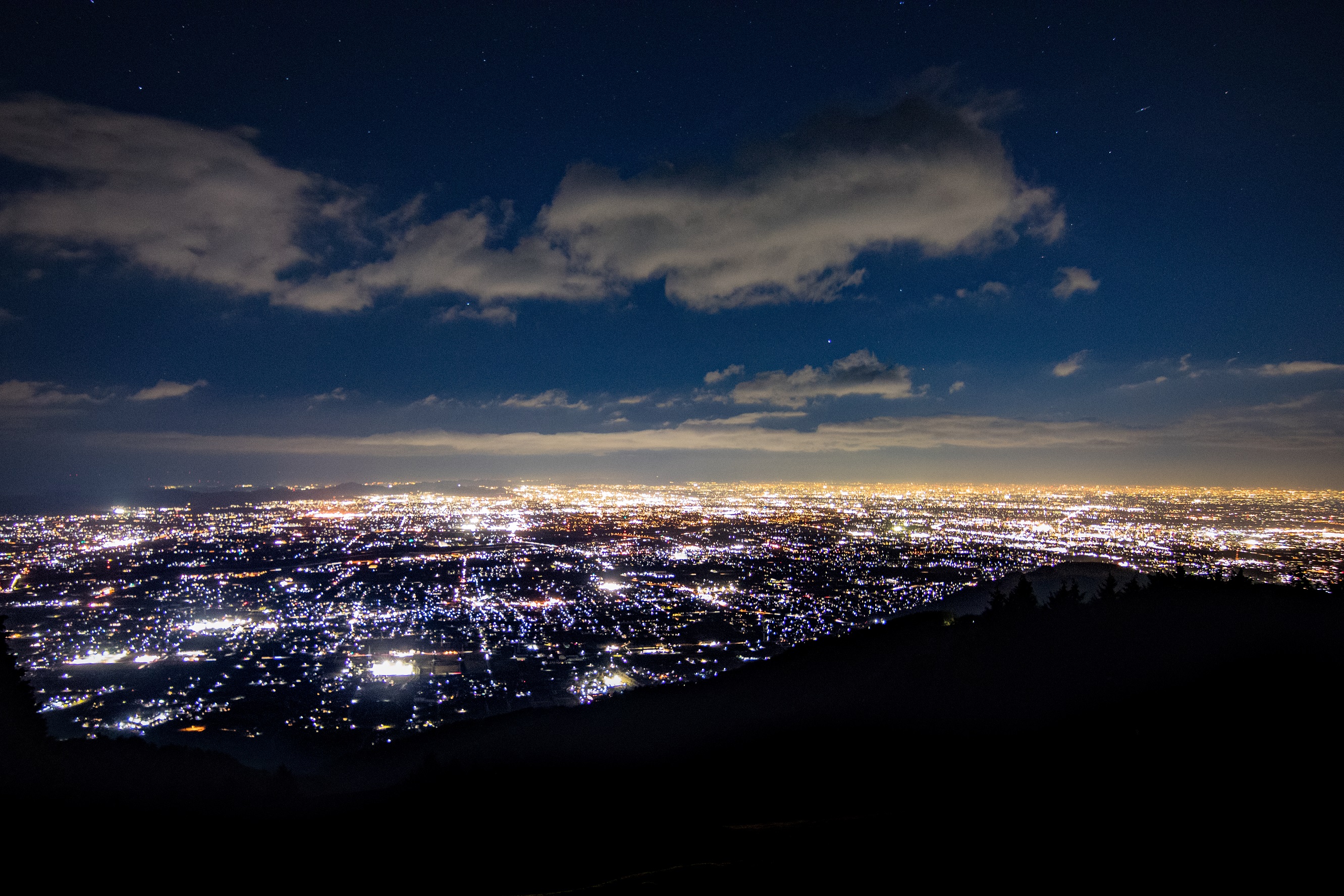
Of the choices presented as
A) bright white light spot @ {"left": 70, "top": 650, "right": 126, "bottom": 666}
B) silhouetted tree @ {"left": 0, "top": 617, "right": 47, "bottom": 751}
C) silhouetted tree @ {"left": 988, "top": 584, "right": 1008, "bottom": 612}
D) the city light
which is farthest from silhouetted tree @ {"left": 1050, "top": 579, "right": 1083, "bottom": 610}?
bright white light spot @ {"left": 70, "top": 650, "right": 126, "bottom": 666}

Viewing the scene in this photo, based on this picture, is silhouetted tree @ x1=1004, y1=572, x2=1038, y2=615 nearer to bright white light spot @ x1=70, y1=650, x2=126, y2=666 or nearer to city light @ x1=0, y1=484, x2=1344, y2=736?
city light @ x1=0, y1=484, x2=1344, y2=736

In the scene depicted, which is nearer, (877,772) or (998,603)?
(877,772)

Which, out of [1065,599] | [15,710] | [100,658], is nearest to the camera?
[15,710]

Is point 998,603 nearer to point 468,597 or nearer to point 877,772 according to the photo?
point 877,772

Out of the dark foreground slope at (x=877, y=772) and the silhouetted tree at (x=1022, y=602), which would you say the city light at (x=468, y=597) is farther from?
the silhouetted tree at (x=1022, y=602)

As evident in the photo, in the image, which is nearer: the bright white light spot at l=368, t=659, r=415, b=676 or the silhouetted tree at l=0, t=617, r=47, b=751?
the silhouetted tree at l=0, t=617, r=47, b=751

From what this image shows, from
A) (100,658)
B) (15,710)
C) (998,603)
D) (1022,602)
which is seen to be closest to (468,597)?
(100,658)
